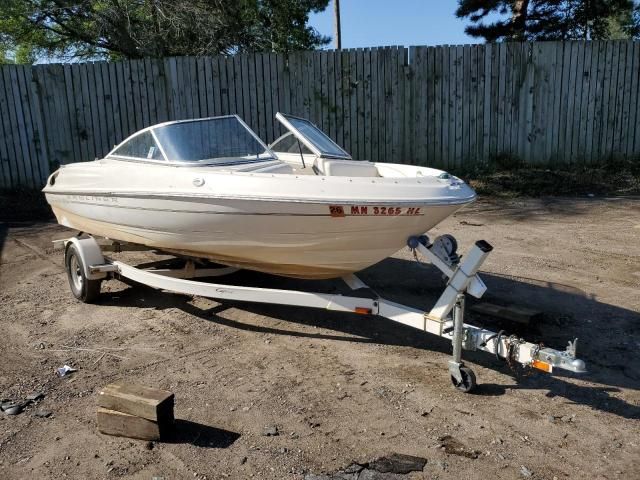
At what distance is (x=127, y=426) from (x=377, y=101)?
9.18m

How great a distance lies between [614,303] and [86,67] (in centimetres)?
986

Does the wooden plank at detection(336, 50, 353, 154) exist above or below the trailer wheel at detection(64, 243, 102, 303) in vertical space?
above

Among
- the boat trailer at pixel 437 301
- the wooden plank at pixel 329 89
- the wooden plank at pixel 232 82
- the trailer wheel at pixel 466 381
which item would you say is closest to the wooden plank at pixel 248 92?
the wooden plank at pixel 232 82

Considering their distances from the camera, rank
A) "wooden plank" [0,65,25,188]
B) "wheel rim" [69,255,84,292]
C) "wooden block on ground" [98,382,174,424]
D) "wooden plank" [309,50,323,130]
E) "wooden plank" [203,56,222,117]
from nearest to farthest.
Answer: "wooden block on ground" [98,382,174,424], "wheel rim" [69,255,84,292], "wooden plank" [0,65,25,188], "wooden plank" [203,56,222,117], "wooden plank" [309,50,323,130]

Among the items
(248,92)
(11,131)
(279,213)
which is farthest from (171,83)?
(279,213)

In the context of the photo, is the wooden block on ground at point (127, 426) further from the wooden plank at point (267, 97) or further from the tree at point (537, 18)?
the tree at point (537, 18)

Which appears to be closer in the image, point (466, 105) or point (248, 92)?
point (248, 92)

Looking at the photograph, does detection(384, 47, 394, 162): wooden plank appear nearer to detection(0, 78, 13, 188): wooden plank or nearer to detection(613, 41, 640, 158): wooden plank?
detection(613, 41, 640, 158): wooden plank

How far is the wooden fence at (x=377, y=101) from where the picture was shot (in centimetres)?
1107

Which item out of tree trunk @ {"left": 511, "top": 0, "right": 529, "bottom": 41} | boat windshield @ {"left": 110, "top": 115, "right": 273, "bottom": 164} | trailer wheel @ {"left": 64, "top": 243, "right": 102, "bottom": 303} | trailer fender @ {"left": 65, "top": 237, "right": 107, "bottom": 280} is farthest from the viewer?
tree trunk @ {"left": 511, "top": 0, "right": 529, "bottom": 41}

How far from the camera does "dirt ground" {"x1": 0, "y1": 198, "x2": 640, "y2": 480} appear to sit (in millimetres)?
3236

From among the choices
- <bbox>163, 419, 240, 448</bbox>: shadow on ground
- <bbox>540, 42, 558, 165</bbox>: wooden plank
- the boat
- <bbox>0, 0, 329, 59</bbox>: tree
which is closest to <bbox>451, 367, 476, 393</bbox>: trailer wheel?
the boat

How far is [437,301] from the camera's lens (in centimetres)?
447

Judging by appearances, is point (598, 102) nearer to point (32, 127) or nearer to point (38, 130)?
point (38, 130)
